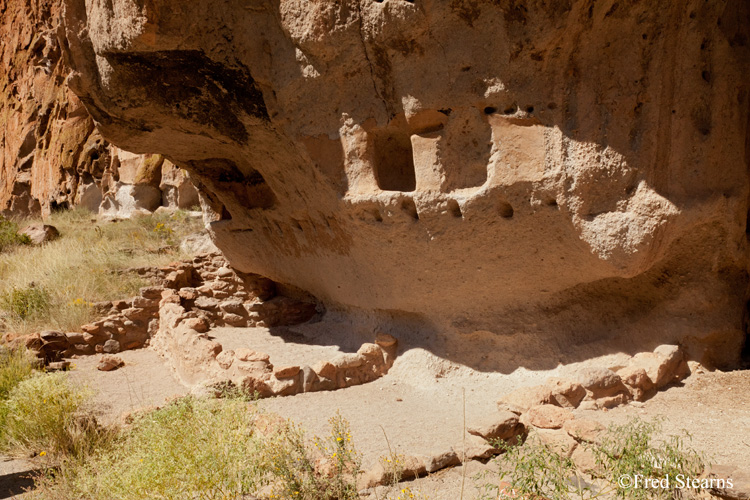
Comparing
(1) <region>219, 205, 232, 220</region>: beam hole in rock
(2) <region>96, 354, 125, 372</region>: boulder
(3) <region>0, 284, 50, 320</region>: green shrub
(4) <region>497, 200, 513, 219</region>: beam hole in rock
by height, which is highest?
(1) <region>219, 205, 232, 220</region>: beam hole in rock

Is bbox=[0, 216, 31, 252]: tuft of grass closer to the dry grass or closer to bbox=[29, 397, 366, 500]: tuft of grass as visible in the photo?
the dry grass

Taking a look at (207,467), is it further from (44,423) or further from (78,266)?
(78,266)

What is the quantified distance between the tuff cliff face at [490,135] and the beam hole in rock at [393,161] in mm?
17

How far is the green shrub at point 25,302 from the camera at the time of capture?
281 inches

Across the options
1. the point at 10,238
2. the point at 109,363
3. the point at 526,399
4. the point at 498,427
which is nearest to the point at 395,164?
the point at 526,399

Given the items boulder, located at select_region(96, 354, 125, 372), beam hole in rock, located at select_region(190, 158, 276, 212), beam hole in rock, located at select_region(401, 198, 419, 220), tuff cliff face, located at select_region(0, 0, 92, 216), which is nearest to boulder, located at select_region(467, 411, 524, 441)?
beam hole in rock, located at select_region(401, 198, 419, 220)

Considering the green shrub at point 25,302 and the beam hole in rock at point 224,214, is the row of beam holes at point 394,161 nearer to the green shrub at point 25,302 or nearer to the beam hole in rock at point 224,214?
the beam hole in rock at point 224,214

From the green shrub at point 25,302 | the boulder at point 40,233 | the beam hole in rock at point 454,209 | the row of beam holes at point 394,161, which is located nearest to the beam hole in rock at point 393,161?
the row of beam holes at point 394,161

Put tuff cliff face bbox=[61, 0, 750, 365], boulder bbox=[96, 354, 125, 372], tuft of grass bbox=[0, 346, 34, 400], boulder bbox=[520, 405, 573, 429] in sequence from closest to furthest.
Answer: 1. boulder bbox=[520, 405, 573, 429]
2. tuff cliff face bbox=[61, 0, 750, 365]
3. tuft of grass bbox=[0, 346, 34, 400]
4. boulder bbox=[96, 354, 125, 372]

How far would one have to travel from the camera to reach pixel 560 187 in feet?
13.1

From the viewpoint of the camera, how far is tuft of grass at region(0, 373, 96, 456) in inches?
145

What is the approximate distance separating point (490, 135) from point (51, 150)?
45.9 ft

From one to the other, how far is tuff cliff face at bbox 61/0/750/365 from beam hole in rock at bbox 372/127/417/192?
0.02 m

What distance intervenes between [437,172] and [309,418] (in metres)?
1.98
